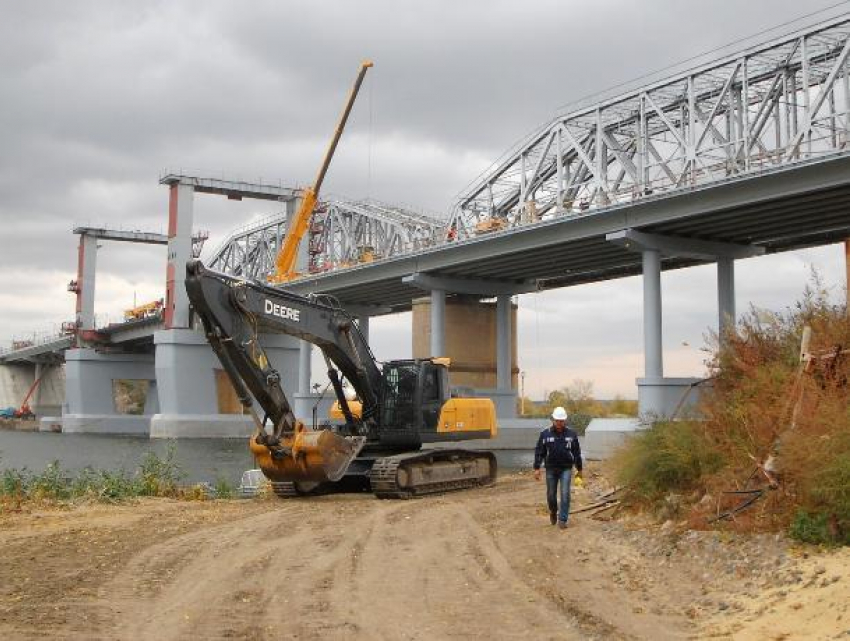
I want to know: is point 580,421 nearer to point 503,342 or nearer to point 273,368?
point 503,342

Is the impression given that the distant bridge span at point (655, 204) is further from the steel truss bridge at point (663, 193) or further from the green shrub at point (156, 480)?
the green shrub at point (156, 480)

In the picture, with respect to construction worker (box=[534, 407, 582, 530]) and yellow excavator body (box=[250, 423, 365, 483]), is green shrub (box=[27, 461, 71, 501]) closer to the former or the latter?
yellow excavator body (box=[250, 423, 365, 483])

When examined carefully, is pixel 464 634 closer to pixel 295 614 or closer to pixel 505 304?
pixel 295 614

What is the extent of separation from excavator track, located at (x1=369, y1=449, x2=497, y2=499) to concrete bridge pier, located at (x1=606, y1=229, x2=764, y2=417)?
55.4ft

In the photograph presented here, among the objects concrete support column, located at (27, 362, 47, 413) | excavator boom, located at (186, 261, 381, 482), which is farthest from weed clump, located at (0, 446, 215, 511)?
concrete support column, located at (27, 362, 47, 413)

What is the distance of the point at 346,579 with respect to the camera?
10602 millimetres

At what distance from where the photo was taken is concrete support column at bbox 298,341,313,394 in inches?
2988

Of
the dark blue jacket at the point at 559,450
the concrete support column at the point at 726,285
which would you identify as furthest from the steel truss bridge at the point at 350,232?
the dark blue jacket at the point at 559,450

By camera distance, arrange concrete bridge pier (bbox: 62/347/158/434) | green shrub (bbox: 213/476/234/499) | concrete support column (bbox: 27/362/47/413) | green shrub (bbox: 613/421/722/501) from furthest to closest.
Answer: concrete support column (bbox: 27/362/47/413), concrete bridge pier (bbox: 62/347/158/434), green shrub (bbox: 213/476/234/499), green shrub (bbox: 613/421/722/501)

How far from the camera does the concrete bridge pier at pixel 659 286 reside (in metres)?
38.6

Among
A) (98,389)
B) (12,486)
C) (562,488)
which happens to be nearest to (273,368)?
(562,488)

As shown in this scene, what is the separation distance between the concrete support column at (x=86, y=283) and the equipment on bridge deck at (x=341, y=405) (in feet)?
285

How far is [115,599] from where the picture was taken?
9.64 meters

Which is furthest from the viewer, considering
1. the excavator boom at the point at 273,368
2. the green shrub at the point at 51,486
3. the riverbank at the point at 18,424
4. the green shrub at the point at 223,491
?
the riverbank at the point at 18,424
